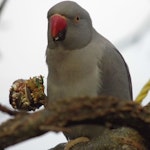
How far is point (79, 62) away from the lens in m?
1.33

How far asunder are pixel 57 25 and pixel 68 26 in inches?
4.3

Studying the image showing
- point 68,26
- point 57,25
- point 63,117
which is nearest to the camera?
point 63,117

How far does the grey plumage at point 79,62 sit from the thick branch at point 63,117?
72 cm

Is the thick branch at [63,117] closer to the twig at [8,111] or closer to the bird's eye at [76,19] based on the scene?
the twig at [8,111]

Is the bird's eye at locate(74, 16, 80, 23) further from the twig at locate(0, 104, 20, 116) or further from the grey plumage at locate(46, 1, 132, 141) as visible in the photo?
the twig at locate(0, 104, 20, 116)

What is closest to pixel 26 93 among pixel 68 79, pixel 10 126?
pixel 68 79

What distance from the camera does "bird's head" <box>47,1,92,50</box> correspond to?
1.28 meters

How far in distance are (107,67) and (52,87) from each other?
219 millimetres

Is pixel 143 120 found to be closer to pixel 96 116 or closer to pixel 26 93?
pixel 96 116

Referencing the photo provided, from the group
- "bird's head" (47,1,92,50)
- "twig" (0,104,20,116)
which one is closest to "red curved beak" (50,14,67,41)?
"bird's head" (47,1,92,50)

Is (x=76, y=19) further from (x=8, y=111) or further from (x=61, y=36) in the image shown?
(x=8, y=111)

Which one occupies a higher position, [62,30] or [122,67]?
[62,30]

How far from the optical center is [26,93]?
3.28 feet

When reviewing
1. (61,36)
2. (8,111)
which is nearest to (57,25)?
(61,36)
